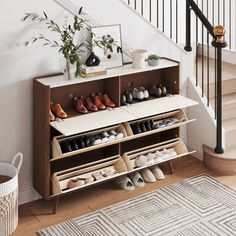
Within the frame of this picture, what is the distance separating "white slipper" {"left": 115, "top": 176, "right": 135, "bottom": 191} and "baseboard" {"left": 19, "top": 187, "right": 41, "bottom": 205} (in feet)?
2.15

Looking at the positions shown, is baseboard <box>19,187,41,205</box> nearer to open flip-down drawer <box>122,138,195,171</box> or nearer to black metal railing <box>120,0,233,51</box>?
open flip-down drawer <box>122,138,195,171</box>

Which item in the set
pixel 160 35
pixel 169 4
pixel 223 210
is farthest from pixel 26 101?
pixel 169 4

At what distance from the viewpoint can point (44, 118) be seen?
11.6 feet

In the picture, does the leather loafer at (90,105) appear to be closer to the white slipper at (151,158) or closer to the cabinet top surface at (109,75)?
the cabinet top surface at (109,75)

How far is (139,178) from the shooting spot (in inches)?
161

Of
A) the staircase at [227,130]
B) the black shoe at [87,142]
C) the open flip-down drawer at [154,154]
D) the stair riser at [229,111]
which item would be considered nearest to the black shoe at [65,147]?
the black shoe at [87,142]

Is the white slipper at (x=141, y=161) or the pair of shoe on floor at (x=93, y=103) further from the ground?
the pair of shoe on floor at (x=93, y=103)

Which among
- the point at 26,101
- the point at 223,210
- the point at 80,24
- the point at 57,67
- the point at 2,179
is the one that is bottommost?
the point at 223,210

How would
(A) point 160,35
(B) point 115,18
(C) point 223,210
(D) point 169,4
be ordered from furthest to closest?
(D) point 169,4 < (A) point 160,35 < (B) point 115,18 < (C) point 223,210

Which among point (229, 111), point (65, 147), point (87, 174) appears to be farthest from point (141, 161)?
point (229, 111)

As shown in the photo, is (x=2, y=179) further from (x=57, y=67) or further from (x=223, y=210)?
(x=223, y=210)

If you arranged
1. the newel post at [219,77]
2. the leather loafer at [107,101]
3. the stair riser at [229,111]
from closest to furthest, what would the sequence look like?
the leather loafer at [107,101]
the newel post at [219,77]
the stair riser at [229,111]

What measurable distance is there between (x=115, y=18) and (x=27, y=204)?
5.38 ft

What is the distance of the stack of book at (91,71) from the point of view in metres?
3.67
